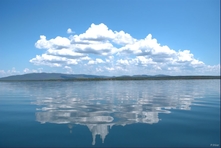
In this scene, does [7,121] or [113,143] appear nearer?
[113,143]

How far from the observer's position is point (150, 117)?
16750 millimetres

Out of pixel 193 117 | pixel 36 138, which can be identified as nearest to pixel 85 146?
pixel 36 138

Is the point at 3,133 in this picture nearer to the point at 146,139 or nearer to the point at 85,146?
the point at 85,146

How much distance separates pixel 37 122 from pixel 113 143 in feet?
25.7

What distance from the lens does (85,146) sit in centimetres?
1020

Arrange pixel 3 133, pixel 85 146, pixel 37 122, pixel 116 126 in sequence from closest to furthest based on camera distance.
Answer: pixel 85 146 → pixel 3 133 → pixel 116 126 → pixel 37 122

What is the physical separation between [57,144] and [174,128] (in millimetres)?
7991

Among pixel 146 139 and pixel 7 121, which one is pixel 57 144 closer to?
pixel 146 139


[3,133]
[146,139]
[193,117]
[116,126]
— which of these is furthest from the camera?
[193,117]

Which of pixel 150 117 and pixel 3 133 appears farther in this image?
pixel 150 117

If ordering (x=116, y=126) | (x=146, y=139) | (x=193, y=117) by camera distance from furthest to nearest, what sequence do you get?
1. (x=193, y=117)
2. (x=116, y=126)
3. (x=146, y=139)

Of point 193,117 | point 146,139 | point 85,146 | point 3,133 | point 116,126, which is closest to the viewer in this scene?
point 85,146

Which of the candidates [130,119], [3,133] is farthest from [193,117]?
[3,133]

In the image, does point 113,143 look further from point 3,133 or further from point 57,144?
point 3,133
